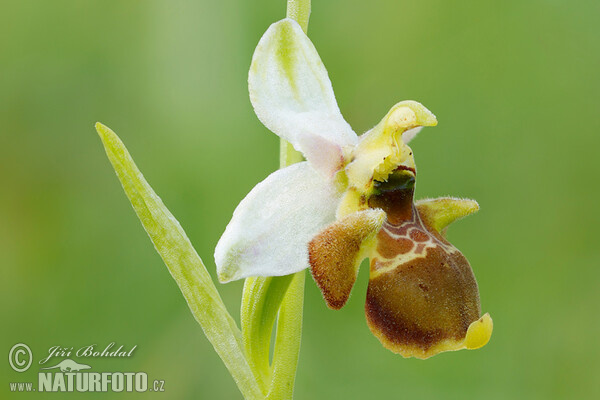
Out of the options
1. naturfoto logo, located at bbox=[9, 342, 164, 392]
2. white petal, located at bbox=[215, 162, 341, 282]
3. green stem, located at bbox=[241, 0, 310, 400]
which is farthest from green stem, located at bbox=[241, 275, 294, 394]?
naturfoto logo, located at bbox=[9, 342, 164, 392]

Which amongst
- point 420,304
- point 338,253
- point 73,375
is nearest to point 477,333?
point 420,304

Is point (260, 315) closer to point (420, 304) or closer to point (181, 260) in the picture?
point (181, 260)

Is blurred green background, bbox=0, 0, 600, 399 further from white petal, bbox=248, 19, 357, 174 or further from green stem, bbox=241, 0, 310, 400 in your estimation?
white petal, bbox=248, 19, 357, 174

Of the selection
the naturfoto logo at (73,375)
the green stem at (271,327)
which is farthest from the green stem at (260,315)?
→ the naturfoto logo at (73,375)

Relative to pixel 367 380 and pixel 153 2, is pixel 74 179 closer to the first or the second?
pixel 153 2

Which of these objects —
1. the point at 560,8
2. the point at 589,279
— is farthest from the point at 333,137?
the point at 560,8

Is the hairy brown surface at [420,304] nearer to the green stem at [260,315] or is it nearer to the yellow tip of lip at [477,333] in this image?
the yellow tip of lip at [477,333]

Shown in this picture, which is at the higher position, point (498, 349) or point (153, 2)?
point (153, 2)
